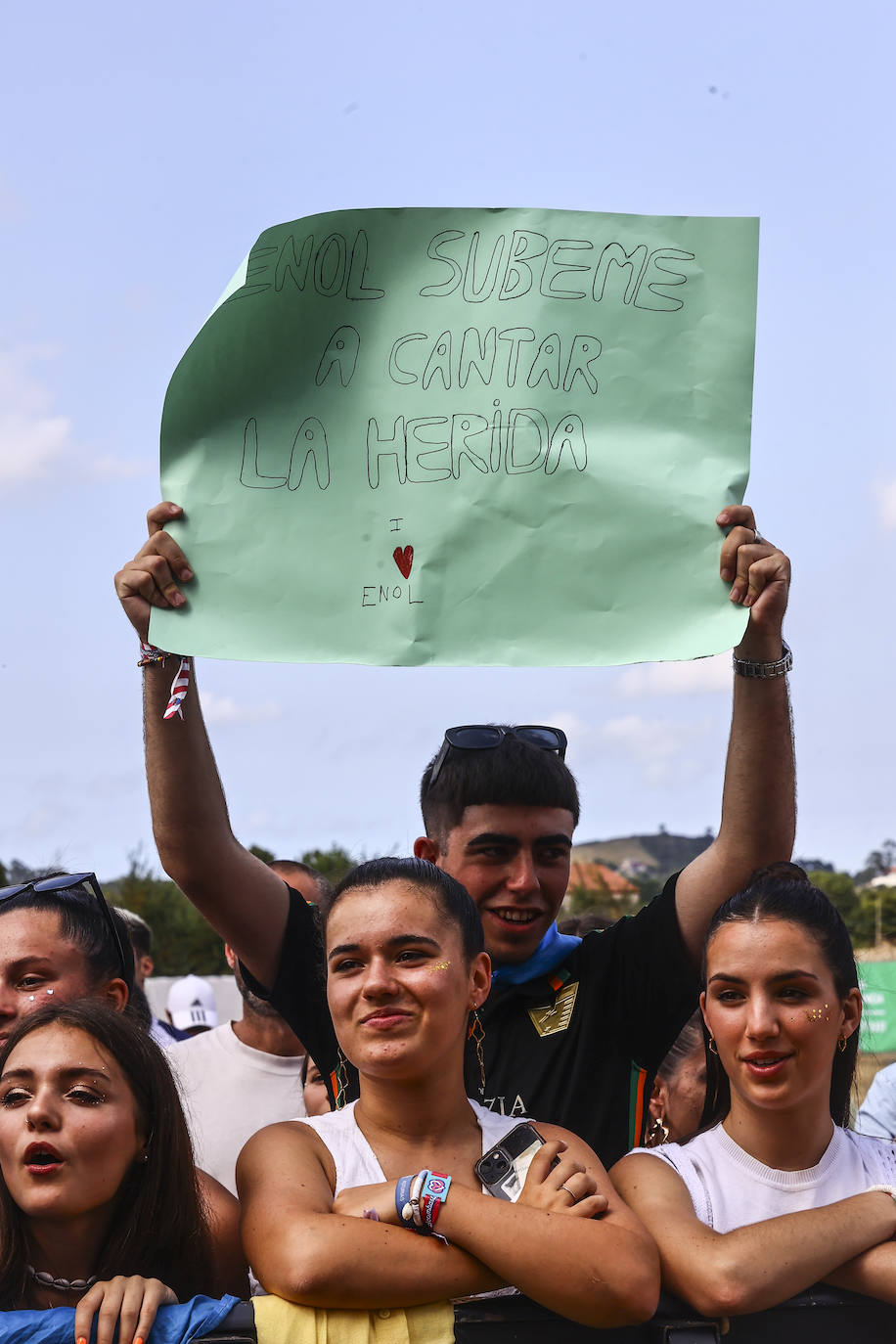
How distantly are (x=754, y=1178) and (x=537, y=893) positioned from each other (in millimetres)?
776

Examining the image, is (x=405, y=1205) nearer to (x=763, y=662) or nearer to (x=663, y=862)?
(x=763, y=662)

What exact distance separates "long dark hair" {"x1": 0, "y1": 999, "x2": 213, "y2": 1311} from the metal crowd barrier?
0.95 feet

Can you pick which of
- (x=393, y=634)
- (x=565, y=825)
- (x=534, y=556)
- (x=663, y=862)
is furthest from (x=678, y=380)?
(x=663, y=862)

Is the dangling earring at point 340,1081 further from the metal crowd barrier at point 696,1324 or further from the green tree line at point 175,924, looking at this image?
the green tree line at point 175,924

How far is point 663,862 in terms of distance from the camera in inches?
3568

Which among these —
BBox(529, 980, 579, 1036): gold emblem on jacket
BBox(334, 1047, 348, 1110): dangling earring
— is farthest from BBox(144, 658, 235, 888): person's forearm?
BBox(529, 980, 579, 1036): gold emblem on jacket

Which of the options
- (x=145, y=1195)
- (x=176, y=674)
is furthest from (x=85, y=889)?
(x=145, y=1195)

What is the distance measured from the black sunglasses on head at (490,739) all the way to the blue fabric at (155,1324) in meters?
1.49

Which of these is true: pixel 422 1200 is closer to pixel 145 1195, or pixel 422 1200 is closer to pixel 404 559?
pixel 145 1195

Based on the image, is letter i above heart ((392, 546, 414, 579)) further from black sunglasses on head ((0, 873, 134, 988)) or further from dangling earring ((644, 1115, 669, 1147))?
dangling earring ((644, 1115, 669, 1147))

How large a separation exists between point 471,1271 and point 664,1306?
0.34m

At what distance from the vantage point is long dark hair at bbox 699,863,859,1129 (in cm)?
259

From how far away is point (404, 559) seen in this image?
8.91 feet

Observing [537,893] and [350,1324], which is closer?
[350,1324]
